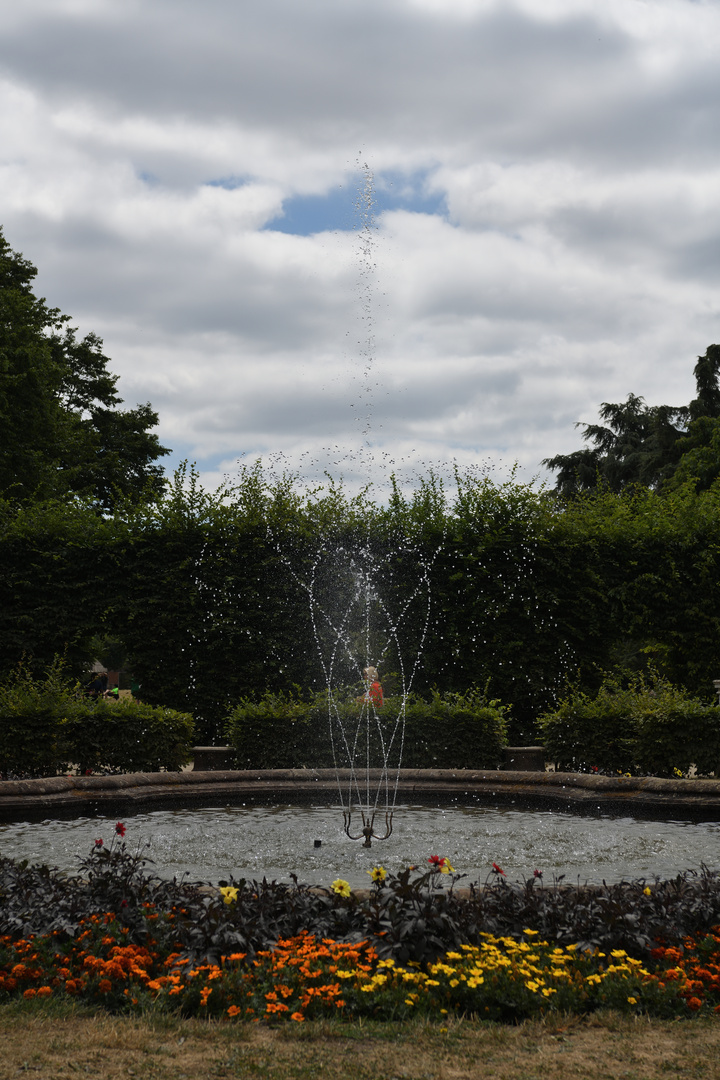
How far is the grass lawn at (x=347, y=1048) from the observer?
10.1 feet

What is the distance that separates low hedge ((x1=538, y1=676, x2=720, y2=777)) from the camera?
31.4 ft

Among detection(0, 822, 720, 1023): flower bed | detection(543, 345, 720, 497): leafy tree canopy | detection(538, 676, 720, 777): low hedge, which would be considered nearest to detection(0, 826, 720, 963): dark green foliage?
detection(0, 822, 720, 1023): flower bed

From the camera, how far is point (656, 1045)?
3.29 meters

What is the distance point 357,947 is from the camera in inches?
156

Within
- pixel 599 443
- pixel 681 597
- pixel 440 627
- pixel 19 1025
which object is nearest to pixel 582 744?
pixel 440 627

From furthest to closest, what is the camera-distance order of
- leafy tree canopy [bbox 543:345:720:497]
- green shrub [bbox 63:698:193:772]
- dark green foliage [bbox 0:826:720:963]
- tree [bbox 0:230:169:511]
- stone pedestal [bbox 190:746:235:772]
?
leafy tree canopy [bbox 543:345:720:497] < tree [bbox 0:230:169:511] < stone pedestal [bbox 190:746:235:772] < green shrub [bbox 63:698:193:772] < dark green foliage [bbox 0:826:720:963]

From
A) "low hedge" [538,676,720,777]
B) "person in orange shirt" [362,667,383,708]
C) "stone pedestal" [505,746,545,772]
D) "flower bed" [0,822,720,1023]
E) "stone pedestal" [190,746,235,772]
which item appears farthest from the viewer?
"person in orange shirt" [362,667,383,708]

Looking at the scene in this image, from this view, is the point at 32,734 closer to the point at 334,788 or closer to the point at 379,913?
the point at 334,788

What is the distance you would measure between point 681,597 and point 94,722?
367 inches

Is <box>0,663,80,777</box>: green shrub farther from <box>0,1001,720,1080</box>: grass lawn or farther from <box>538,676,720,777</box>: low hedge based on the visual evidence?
<box>0,1001,720,1080</box>: grass lawn

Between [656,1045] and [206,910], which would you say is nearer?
[656,1045]

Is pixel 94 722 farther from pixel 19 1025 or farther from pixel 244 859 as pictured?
pixel 19 1025

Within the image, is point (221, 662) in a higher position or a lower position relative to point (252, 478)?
lower

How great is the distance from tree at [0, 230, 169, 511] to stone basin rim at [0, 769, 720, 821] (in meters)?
6.94
